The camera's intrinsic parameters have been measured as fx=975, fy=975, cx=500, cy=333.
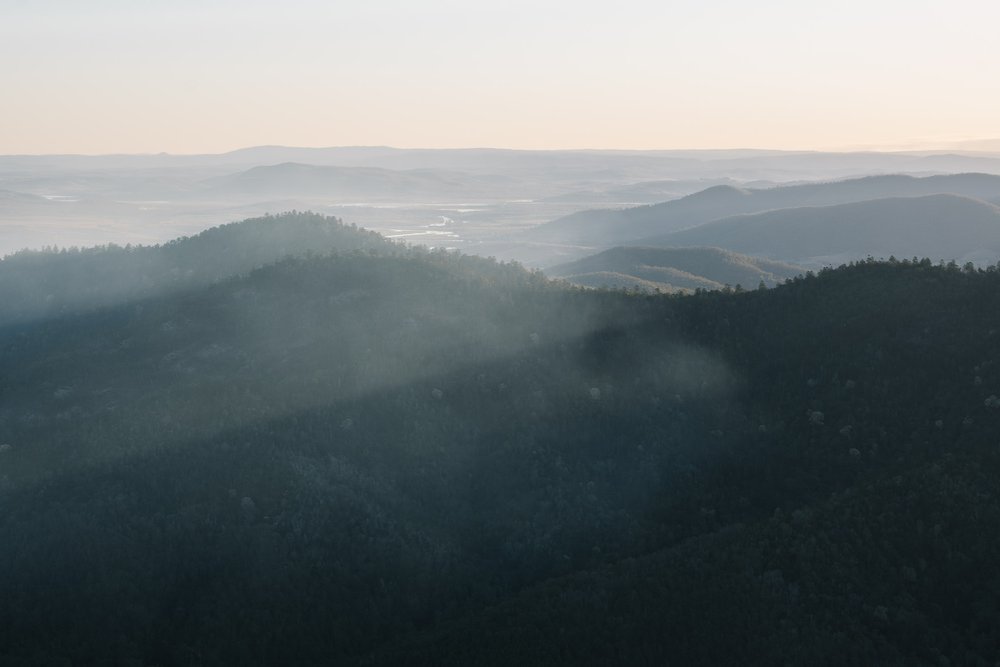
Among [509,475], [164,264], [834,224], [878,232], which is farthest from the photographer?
[834,224]

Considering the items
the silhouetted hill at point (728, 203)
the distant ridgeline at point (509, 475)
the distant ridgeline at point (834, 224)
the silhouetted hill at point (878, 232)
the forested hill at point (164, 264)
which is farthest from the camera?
the silhouetted hill at point (728, 203)

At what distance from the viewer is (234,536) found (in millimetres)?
22078

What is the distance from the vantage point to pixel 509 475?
25.2 m

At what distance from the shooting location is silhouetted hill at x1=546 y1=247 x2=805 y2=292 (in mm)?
72750

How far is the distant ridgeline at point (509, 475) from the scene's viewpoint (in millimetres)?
18875

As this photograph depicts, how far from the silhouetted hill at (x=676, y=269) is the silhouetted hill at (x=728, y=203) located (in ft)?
163

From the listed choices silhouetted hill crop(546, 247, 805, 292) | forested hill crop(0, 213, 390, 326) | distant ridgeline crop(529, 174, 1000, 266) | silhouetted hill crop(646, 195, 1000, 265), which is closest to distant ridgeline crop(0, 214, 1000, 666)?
forested hill crop(0, 213, 390, 326)

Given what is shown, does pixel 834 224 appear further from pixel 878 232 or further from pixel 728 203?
pixel 728 203

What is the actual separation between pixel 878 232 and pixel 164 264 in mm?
85558

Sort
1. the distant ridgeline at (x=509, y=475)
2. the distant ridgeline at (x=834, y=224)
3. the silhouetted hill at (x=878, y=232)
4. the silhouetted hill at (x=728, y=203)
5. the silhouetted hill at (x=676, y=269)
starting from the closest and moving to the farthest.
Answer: the distant ridgeline at (x=509, y=475)
the silhouetted hill at (x=676, y=269)
the silhouetted hill at (x=878, y=232)
the distant ridgeline at (x=834, y=224)
the silhouetted hill at (x=728, y=203)

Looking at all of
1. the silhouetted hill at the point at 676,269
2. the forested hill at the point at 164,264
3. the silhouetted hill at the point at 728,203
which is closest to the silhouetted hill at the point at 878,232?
the silhouetted hill at the point at 676,269

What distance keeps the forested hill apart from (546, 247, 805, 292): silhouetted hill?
27307mm

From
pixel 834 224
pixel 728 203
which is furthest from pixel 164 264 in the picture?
pixel 728 203

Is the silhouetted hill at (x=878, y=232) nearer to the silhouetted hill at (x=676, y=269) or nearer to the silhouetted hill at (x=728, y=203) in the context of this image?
the silhouetted hill at (x=676, y=269)
